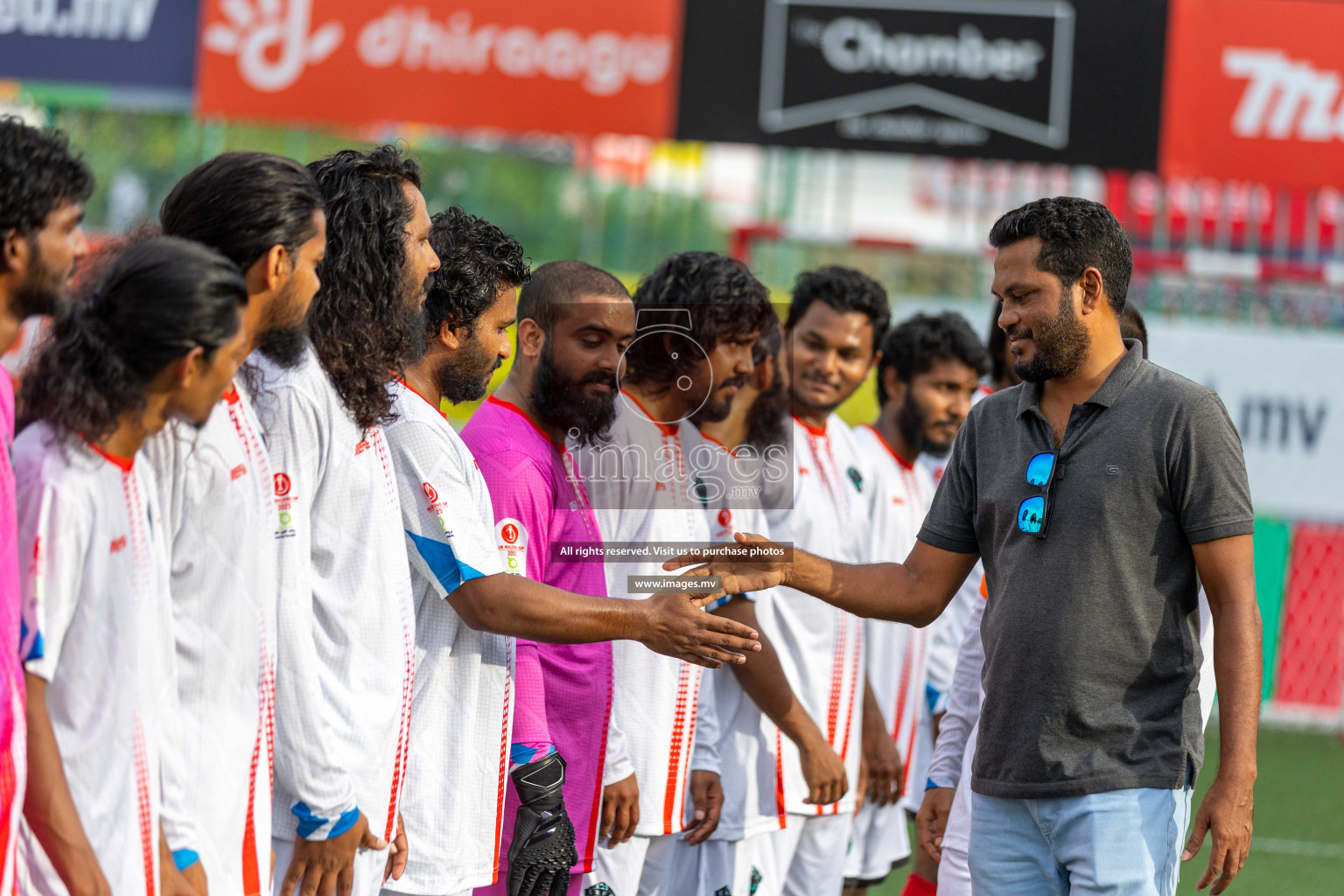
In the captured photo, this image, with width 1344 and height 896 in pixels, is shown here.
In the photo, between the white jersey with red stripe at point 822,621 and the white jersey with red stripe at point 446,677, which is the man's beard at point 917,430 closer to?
the white jersey with red stripe at point 822,621

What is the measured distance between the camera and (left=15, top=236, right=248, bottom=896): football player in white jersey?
1.96 meters

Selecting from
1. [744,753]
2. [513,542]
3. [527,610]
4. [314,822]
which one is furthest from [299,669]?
[744,753]

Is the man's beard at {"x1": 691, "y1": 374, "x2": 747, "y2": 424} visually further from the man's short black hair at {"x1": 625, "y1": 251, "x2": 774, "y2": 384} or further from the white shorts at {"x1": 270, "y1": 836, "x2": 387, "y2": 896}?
the white shorts at {"x1": 270, "y1": 836, "x2": 387, "y2": 896}

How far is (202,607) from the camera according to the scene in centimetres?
219

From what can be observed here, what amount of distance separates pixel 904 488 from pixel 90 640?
3.42m

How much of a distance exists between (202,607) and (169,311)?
477 millimetres

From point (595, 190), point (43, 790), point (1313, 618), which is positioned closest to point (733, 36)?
Answer: point (595, 190)

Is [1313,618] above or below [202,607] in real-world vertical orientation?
below

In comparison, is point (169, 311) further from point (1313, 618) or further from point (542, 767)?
point (1313, 618)

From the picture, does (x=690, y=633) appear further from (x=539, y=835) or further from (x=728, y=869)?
(x=728, y=869)

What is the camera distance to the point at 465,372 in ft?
9.86

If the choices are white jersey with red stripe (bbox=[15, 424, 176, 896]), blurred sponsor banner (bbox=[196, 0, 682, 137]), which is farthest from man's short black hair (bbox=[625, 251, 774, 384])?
blurred sponsor banner (bbox=[196, 0, 682, 137])

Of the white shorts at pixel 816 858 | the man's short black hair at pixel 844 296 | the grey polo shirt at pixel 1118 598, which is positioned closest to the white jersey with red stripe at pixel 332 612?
the grey polo shirt at pixel 1118 598

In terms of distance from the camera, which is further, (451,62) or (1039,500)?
(451,62)
